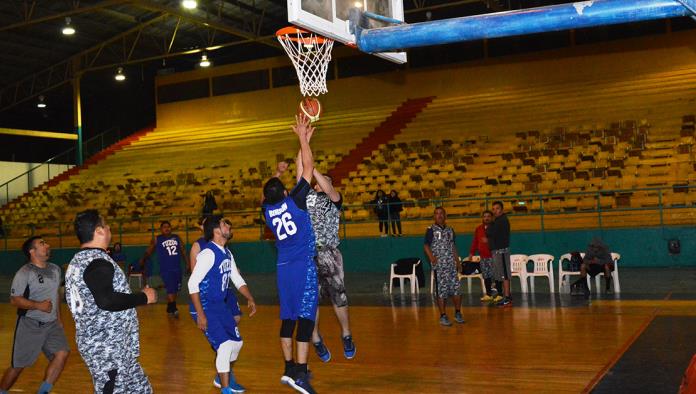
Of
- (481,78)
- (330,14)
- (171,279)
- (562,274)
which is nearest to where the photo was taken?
(330,14)

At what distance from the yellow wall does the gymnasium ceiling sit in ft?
6.56

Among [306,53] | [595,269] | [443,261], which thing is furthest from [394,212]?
[306,53]

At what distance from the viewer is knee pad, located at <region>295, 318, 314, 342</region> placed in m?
6.93

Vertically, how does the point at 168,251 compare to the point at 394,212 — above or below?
below

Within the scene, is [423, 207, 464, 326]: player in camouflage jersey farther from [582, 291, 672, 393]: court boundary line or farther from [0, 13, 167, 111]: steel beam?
[0, 13, 167, 111]: steel beam

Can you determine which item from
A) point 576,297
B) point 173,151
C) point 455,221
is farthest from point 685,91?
point 173,151

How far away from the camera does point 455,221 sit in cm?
2011

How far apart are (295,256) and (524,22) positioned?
291 centimetres

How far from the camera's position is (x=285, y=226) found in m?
6.97

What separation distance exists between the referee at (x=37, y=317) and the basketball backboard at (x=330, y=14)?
3.07 meters

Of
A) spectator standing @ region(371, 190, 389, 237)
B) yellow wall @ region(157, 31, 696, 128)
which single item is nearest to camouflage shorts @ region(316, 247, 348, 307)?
spectator standing @ region(371, 190, 389, 237)

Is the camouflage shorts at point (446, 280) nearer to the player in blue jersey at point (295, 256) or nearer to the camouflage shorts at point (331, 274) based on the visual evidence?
the camouflage shorts at point (331, 274)

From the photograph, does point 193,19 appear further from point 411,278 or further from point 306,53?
point 306,53

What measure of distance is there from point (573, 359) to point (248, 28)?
22334mm
